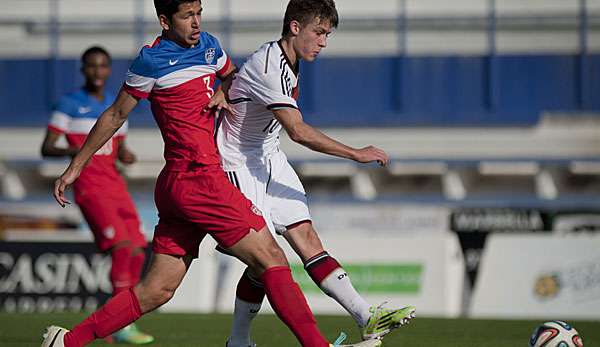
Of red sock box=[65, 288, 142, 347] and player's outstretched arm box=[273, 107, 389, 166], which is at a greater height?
player's outstretched arm box=[273, 107, 389, 166]

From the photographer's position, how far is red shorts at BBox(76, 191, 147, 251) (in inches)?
397

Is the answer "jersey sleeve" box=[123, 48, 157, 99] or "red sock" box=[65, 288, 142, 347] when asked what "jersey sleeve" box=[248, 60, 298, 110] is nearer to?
"jersey sleeve" box=[123, 48, 157, 99]

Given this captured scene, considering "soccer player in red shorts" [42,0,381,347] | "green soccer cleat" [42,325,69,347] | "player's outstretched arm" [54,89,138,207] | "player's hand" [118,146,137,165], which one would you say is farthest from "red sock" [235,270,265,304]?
"player's hand" [118,146,137,165]

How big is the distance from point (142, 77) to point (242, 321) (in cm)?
170

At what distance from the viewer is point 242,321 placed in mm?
7266

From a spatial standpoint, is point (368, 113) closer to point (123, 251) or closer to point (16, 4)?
point (16, 4)

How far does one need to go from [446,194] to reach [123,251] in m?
Answer: 11.6

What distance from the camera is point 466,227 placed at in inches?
687

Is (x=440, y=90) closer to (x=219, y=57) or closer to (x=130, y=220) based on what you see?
(x=130, y=220)

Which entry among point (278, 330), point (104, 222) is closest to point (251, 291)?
point (104, 222)

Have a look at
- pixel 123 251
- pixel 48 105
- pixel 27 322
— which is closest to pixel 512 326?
pixel 123 251

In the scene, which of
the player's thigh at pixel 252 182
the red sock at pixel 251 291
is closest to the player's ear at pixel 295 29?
the player's thigh at pixel 252 182

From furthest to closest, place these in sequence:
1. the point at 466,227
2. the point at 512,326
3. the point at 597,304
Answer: the point at 466,227, the point at 597,304, the point at 512,326

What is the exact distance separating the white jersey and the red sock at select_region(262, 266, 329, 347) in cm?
96
